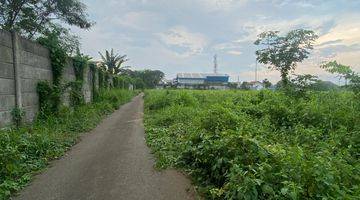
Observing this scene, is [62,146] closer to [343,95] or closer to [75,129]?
[75,129]

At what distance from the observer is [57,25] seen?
22.0 metres

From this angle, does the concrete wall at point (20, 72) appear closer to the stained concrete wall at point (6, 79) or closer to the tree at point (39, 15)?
the stained concrete wall at point (6, 79)

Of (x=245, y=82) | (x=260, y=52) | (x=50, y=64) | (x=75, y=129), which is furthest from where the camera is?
(x=245, y=82)

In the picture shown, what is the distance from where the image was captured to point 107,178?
5965 mm

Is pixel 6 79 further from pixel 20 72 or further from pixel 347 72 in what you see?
pixel 347 72

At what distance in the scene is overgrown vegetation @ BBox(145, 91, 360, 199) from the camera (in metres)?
3.90

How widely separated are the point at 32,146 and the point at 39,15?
1649 centimetres

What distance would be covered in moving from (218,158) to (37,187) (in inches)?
120

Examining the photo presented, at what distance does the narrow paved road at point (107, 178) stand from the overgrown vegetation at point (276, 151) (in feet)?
1.29

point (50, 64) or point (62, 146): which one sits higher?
point (50, 64)

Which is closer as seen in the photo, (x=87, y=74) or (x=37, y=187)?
(x=37, y=187)

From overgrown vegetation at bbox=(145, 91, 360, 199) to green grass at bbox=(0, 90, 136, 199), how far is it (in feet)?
7.75

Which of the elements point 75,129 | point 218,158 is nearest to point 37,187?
point 218,158

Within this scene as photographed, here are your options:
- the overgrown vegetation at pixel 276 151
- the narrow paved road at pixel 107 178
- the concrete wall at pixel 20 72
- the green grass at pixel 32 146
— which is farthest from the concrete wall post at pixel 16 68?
the overgrown vegetation at pixel 276 151
